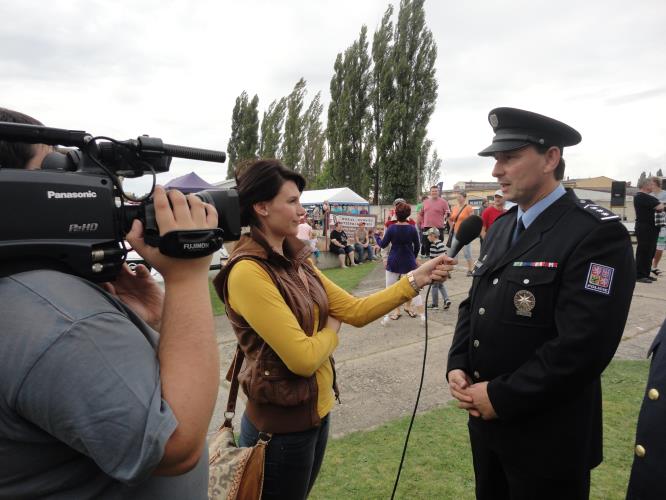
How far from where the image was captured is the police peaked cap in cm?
199

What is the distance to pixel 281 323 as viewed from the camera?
1646mm

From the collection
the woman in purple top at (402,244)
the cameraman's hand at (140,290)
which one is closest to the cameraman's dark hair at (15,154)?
the cameraman's hand at (140,290)

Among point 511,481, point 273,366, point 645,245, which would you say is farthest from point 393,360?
point 645,245

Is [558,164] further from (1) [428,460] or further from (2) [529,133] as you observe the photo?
(1) [428,460]

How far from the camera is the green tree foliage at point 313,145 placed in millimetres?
39531

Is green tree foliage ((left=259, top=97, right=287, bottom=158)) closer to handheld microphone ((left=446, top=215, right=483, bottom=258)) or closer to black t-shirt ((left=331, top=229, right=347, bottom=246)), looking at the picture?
black t-shirt ((left=331, top=229, right=347, bottom=246))

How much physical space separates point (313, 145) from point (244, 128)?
648cm

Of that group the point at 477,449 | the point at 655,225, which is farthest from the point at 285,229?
the point at 655,225

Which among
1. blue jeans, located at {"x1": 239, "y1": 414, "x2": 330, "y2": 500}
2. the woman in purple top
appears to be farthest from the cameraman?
the woman in purple top

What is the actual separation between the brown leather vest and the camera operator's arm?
34.4 inches

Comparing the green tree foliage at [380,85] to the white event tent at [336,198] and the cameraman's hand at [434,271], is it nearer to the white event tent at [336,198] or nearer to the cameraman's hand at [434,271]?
the white event tent at [336,198]

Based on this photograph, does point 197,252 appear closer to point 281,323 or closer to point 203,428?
point 203,428

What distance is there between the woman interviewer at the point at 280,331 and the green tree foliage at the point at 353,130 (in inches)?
1201

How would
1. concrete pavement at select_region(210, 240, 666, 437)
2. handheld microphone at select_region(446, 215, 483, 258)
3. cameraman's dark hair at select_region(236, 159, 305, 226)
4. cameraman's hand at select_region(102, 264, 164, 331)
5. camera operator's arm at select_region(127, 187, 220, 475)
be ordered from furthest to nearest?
concrete pavement at select_region(210, 240, 666, 437)
handheld microphone at select_region(446, 215, 483, 258)
cameraman's dark hair at select_region(236, 159, 305, 226)
cameraman's hand at select_region(102, 264, 164, 331)
camera operator's arm at select_region(127, 187, 220, 475)
